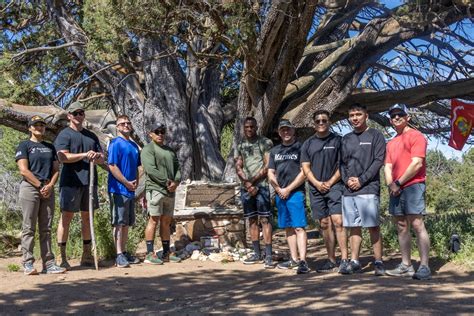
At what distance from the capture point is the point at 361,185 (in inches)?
231

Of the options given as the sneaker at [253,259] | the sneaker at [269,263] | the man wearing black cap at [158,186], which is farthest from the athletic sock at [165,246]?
the sneaker at [269,263]

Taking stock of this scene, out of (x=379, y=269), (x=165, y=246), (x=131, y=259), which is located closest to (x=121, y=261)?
(x=131, y=259)

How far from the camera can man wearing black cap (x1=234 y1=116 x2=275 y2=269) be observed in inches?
279

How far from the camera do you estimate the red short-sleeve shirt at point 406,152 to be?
5.61m

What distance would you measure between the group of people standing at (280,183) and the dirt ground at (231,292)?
0.36m

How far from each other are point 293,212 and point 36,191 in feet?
10.1

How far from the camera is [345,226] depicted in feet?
19.6

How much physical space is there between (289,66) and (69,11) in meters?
5.21

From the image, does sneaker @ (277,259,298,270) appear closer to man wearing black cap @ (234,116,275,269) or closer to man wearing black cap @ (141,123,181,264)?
man wearing black cap @ (234,116,275,269)

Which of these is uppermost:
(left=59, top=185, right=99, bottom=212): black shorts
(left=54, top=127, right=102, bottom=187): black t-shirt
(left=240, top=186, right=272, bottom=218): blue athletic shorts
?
(left=54, top=127, right=102, bottom=187): black t-shirt

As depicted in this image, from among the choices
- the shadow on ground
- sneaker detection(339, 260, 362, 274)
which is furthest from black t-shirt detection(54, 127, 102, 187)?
sneaker detection(339, 260, 362, 274)

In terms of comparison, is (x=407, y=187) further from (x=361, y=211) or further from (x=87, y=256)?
(x=87, y=256)

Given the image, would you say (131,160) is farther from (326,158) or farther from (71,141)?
(326,158)

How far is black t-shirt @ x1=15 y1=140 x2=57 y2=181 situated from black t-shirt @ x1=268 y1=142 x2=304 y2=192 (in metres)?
2.71
